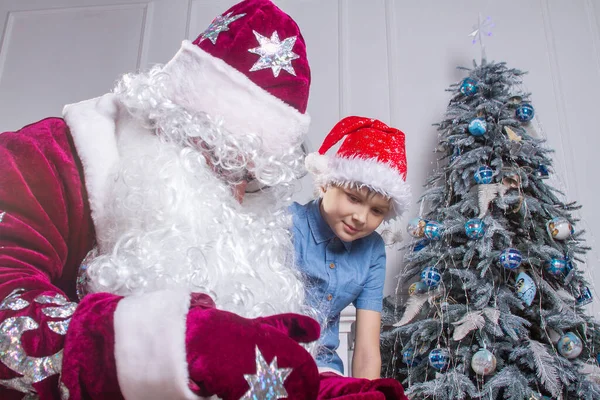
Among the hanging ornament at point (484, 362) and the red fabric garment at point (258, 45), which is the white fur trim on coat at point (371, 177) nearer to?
the red fabric garment at point (258, 45)

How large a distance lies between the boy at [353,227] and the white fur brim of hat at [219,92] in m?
0.44

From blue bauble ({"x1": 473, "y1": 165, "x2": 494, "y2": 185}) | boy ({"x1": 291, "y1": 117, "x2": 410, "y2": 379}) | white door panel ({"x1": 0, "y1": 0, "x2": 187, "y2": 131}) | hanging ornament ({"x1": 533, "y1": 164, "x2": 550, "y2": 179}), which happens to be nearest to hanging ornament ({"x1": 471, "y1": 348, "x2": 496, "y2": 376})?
boy ({"x1": 291, "y1": 117, "x2": 410, "y2": 379})

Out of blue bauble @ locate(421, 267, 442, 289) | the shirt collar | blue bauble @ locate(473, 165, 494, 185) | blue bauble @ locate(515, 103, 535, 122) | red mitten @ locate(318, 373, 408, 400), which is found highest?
blue bauble @ locate(515, 103, 535, 122)

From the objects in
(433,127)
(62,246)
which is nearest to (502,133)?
(433,127)

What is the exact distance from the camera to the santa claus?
0.52 meters

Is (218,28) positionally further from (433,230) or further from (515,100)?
(515,100)

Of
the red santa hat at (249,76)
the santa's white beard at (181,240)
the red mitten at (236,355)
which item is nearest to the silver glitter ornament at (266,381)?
the red mitten at (236,355)

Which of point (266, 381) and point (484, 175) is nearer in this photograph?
point (266, 381)

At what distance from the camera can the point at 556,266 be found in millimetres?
1443

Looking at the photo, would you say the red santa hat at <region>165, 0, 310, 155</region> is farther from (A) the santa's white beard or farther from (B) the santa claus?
(A) the santa's white beard

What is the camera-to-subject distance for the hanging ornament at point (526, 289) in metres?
1.43

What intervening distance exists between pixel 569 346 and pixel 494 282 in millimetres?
263

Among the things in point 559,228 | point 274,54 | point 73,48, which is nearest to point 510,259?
point 559,228

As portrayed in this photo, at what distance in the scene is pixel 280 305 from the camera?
0.85 meters
